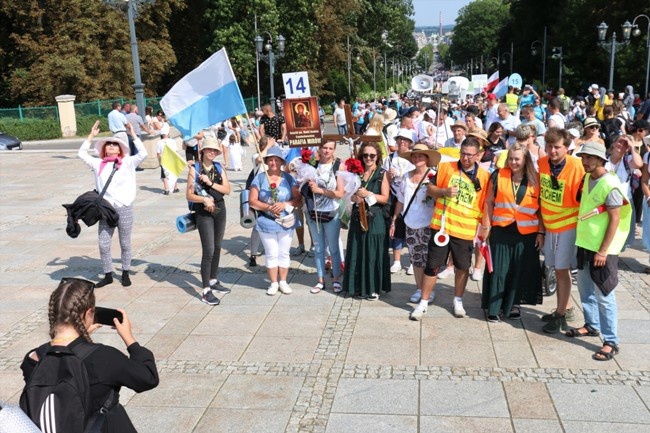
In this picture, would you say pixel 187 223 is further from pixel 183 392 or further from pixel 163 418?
pixel 163 418

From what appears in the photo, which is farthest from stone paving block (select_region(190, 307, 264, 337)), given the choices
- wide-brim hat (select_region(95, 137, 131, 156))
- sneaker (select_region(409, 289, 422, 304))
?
wide-brim hat (select_region(95, 137, 131, 156))

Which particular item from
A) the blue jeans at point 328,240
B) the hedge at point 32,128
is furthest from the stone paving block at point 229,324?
the hedge at point 32,128

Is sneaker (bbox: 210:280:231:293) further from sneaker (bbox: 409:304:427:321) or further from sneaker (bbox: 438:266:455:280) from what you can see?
sneaker (bbox: 438:266:455:280)

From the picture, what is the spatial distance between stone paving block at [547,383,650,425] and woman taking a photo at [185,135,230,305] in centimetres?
383

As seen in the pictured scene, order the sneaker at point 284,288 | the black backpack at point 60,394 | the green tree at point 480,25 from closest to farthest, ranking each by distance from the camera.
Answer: the black backpack at point 60,394 → the sneaker at point 284,288 → the green tree at point 480,25

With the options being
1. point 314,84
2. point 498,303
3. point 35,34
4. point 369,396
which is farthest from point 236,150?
point 314,84

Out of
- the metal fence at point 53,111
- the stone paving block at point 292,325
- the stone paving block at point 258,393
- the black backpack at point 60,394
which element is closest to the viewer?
the black backpack at point 60,394

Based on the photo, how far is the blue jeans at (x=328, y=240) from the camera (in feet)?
24.7

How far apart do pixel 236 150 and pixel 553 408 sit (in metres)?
14.2

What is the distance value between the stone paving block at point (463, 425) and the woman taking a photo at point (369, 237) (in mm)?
2693

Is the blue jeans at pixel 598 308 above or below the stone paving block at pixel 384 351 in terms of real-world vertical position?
above

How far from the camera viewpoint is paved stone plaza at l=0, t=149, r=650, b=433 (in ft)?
15.6

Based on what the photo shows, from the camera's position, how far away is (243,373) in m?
5.57

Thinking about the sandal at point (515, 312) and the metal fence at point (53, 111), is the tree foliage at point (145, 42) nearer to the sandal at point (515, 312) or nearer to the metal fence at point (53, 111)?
the metal fence at point (53, 111)
